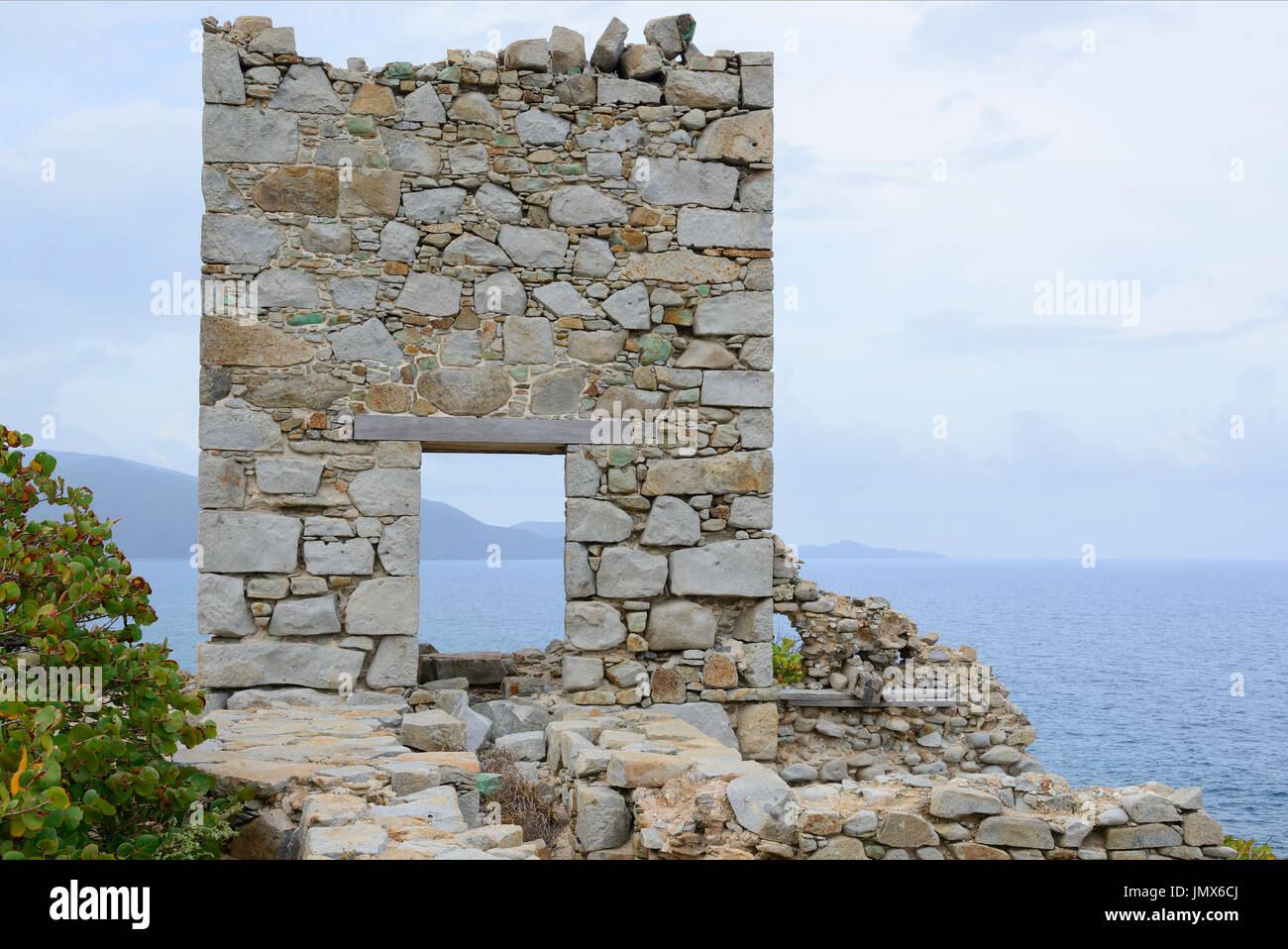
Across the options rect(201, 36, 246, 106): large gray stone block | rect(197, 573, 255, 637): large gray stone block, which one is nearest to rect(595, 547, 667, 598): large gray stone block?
rect(197, 573, 255, 637): large gray stone block

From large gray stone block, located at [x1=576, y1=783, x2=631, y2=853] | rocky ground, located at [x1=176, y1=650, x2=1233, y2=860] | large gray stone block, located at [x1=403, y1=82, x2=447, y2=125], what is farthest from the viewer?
large gray stone block, located at [x1=403, y1=82, x2=447, y2=125]

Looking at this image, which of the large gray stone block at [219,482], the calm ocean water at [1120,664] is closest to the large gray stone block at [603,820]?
the large gray stone block at [219,482]

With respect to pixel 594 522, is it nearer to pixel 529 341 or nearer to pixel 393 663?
pixel 529 341

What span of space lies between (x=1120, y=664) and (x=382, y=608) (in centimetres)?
4136

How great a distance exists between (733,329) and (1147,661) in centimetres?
4181

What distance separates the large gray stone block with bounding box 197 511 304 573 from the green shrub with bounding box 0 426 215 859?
223 cm

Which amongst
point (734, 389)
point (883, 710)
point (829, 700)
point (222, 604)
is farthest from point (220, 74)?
point (883, 710)

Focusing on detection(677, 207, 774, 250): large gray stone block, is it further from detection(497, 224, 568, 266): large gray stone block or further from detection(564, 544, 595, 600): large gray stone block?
detection(564, 544, 595, 600): large gray stone block

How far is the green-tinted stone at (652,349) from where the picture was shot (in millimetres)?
6992

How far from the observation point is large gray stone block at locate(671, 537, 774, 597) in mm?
6953

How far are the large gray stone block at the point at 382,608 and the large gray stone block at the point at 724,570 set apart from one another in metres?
1.68

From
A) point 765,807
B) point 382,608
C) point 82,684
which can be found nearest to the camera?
point 82,684

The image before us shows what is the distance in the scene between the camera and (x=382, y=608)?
21.9 ft

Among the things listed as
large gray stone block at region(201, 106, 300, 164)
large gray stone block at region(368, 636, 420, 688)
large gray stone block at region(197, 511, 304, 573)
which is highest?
large gray stone block at region(201, 106, 300, 164)
